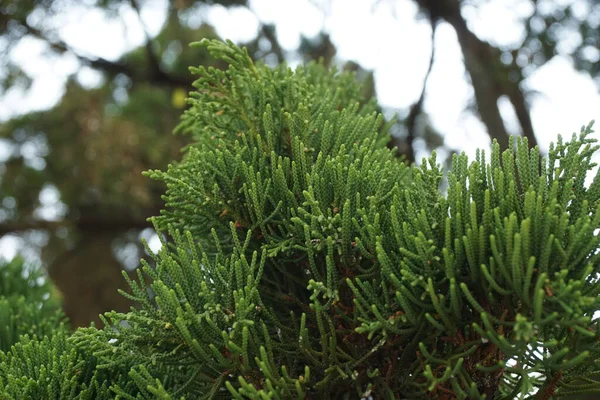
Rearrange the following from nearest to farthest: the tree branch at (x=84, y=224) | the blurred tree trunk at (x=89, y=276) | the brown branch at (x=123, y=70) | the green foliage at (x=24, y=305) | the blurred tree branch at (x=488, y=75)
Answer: the green foliage at (x=24, y=305), the blurred tree branch at (x=488, y=75), the brown branch at (x=123, y=70), the tree branch at (x=84, y=224), the blurred tree trunk at (x=89, y=276)

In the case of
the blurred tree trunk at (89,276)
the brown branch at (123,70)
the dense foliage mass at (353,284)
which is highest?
the brown branch at (123,70)

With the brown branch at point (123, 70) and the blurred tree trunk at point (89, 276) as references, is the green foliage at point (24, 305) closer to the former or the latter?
the brown branch at point (123, 70)

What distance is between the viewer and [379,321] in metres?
1.22

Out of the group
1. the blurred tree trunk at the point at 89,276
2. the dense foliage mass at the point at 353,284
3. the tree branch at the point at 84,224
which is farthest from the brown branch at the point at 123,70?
the dense foliage mass at the point at 353,284

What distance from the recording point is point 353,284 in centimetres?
136

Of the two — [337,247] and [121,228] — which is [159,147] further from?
Answer: [337,247]

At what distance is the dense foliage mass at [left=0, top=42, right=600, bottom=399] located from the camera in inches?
46.2

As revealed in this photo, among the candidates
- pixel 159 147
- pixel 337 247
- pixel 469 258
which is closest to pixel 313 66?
pixel 337 247

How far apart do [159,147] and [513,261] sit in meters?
4.60

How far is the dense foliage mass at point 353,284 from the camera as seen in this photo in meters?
1.17

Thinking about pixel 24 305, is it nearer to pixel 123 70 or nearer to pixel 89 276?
pixel 123 70

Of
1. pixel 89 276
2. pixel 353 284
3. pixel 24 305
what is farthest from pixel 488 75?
pixel 89 276

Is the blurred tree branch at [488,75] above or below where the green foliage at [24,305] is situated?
above

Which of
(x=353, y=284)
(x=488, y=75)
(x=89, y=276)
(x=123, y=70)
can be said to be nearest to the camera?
(x=353, y=284)
